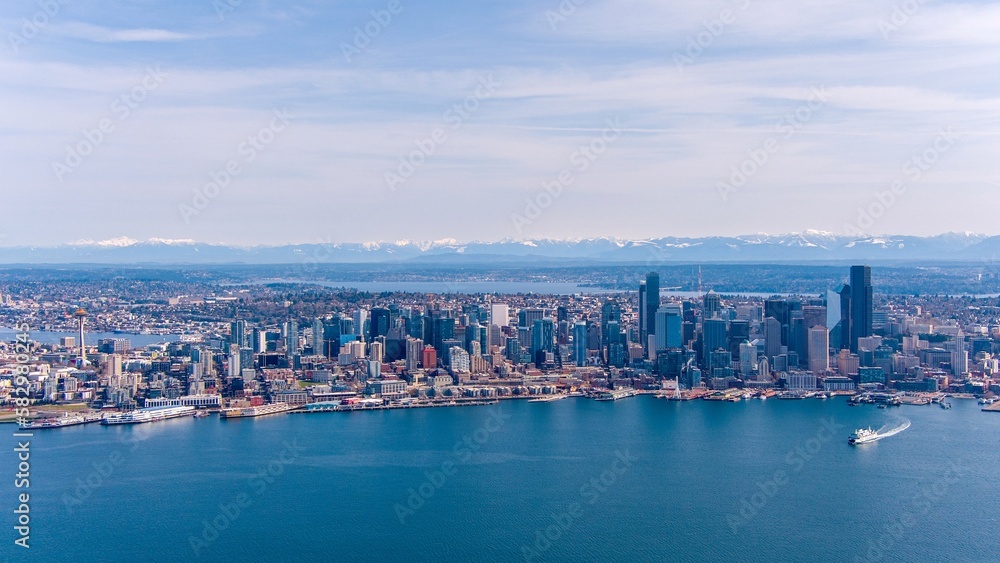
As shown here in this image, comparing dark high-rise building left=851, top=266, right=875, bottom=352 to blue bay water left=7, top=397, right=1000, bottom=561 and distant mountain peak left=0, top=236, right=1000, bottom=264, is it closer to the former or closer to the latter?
blue bay water left=7, top=397, right=1000, bottom=561

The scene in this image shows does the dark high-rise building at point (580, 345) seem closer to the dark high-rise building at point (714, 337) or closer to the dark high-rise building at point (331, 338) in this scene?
the dark high-rise building at point (714, 337)

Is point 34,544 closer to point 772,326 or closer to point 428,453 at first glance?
point 428,453

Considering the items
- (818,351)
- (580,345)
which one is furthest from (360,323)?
(818,351)

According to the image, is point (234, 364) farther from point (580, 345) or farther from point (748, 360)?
point (748, 360)

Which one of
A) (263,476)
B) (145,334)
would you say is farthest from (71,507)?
(145,334)

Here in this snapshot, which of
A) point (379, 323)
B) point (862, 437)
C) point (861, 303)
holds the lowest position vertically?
point (862, 437)

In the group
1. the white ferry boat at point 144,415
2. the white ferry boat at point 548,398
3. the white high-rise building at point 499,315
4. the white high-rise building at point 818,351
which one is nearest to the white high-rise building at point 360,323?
the white high-rise building at point 499,315
